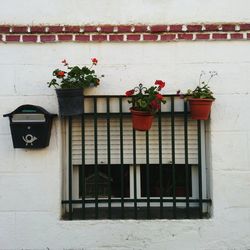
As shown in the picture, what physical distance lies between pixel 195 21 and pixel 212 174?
166cm

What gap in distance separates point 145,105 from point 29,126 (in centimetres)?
123

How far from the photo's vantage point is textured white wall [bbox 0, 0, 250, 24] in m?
4.34

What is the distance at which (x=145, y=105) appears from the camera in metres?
4.00

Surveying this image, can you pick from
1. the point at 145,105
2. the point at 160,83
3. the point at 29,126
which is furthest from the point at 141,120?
the point at 29,126

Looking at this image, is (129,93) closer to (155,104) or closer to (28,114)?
(155,104)

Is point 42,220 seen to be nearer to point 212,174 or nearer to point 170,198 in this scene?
point 170,198

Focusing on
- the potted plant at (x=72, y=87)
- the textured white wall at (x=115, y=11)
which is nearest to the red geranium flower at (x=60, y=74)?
the potted plant at (x=72, y=87)

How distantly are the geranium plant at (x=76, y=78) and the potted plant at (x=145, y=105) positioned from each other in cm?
42

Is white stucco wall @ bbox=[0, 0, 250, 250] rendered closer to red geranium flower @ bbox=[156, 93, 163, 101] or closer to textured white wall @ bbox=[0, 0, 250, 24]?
textured white wall @ bbox=[0, 0, 250, 24]

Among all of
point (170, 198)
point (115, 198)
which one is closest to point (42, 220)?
point (115, 198)

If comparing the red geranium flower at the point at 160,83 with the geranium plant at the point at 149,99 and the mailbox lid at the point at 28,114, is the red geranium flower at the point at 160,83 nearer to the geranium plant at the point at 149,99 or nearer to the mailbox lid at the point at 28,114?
the geranium plant at the point at 149,99

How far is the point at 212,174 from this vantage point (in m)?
4.29

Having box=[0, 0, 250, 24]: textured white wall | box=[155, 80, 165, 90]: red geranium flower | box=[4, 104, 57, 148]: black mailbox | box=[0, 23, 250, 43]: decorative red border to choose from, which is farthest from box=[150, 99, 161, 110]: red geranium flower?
box=[4, 104, 57, 148]: black mailbox

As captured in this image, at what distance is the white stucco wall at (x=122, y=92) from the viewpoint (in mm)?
4262
